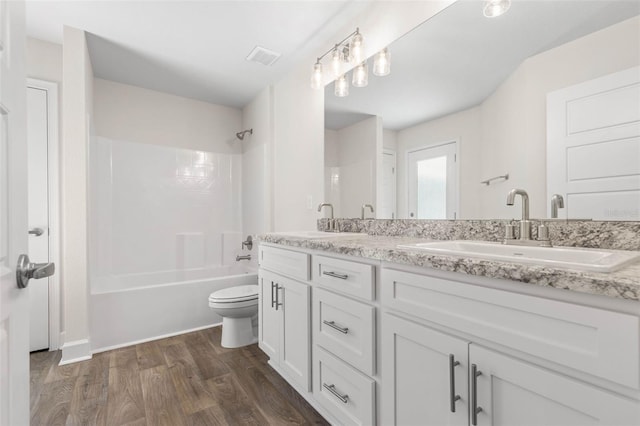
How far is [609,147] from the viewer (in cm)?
104

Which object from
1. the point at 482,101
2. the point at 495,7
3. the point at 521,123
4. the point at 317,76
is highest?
the point at 317,76

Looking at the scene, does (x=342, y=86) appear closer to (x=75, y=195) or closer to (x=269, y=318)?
(x=269, y=318)

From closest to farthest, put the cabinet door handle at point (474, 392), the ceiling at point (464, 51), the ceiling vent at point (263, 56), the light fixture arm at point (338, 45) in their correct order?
the cabinet door handle at point (474, 392)
the ceiling at point (464, 51)
the light fixture arm at point (338, 45)
the ceiling vent at point (263, 56)

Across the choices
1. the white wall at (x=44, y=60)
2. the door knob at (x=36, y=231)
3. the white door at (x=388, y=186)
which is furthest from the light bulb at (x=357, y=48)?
the door knob at (x=36, y=231)

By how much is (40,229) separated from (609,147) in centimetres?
333

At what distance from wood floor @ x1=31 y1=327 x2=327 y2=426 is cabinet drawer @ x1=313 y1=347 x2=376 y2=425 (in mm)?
196

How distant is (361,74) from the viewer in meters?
2.02

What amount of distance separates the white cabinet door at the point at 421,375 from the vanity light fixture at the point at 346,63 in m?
A: 1.53

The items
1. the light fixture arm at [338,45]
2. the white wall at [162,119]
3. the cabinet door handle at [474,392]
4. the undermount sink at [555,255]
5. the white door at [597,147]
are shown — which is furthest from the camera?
the white wall at [162,119]

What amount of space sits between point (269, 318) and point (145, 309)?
1.24 metres

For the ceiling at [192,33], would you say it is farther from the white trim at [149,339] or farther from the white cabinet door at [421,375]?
the white trim at [149,339]

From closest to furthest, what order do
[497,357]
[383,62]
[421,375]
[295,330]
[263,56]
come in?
[497,357], [421,375], [295,330], [383,62], [263,56]

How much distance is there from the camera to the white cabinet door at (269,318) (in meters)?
1.84

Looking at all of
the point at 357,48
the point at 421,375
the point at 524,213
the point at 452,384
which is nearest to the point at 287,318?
the point at 421,375
